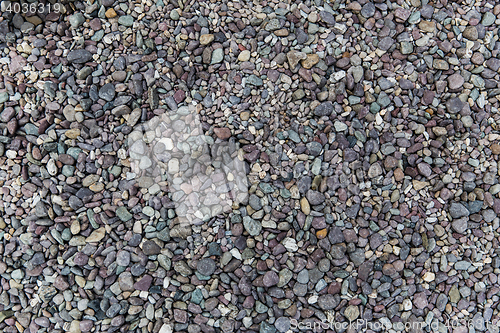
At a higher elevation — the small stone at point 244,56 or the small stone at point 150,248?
the small stone at point 244,56

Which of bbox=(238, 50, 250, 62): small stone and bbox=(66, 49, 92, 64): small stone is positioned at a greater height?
bbox=(238, 50, 250, 62): small stone

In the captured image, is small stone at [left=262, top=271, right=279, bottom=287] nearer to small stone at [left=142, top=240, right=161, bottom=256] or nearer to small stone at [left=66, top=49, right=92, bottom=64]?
small stone at [left=142, top=240, right=161, bottom=256]

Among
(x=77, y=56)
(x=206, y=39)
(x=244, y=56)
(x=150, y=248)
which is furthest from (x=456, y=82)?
(x=77, y=56)

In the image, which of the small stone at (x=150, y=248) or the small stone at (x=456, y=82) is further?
the small stone at (x=456, y=82)

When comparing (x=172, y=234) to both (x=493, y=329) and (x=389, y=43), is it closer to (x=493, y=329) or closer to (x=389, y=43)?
(x=389, y=43)

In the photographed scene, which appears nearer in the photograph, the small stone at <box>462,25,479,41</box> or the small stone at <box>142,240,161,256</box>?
the small stone at <box>142,240,161,256</box>

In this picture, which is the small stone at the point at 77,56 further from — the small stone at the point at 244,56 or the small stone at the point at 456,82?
A: the small stone at the point at 456,82

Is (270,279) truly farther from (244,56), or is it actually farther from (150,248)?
(244,56)

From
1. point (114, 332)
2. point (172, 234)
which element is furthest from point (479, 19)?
point (114, 332)

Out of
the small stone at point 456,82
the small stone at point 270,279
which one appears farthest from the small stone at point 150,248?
the small stone at point 456,82

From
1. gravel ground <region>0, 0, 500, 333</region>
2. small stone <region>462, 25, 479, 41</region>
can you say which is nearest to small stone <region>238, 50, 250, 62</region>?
gravel ground <region>0, 0, 500, 333</region>
